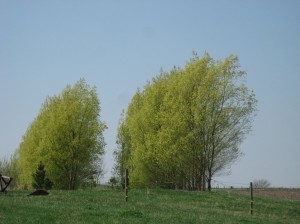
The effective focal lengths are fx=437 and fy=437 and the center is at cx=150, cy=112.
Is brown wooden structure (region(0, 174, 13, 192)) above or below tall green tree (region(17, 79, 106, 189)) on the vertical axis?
below

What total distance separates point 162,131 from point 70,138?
15.4m

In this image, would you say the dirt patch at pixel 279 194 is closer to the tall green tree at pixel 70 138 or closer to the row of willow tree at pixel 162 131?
the row of willow tree at pixel 162 131

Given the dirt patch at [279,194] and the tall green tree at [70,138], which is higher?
the tall green tree at [70,138]

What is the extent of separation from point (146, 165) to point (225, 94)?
15.9 m

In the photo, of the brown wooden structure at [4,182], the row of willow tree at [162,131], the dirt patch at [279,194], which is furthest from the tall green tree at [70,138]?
the brown wooden structure at [4,182]

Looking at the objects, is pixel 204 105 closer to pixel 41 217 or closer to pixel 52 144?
pixel 52 144

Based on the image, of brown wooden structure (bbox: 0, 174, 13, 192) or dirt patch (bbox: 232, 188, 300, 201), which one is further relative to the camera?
dirt patch (bbox: 232, 188, 300, 201)

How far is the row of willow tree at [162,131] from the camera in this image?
4872cm

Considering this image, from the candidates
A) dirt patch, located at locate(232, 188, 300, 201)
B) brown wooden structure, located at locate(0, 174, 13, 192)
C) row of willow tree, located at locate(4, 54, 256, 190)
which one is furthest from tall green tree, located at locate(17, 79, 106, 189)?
brown wooden structure, located at locate(0, 174, 13, 192)

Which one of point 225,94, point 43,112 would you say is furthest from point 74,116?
point 225,94

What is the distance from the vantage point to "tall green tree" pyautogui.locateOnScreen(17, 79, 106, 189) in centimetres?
5947

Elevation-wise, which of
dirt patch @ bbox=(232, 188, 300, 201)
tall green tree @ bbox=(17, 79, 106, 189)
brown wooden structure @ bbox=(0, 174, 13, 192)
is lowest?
dirt patch @ bbox=(232, 188, 300, 201)

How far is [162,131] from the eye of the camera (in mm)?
51156

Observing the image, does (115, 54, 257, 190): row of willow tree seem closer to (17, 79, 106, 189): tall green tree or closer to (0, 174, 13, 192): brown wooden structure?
(17, 79, 106, 189): tall green tree
